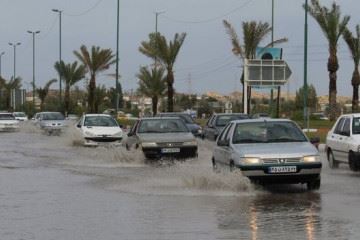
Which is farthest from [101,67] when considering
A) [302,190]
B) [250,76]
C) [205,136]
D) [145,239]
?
[145,239]

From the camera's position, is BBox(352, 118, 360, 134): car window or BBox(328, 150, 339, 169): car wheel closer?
BBox(352, 118, 360, 134): car window

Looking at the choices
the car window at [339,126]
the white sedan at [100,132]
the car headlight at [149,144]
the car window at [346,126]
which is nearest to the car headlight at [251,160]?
the car window at [346,126]

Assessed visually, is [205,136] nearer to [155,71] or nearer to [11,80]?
[155,71]

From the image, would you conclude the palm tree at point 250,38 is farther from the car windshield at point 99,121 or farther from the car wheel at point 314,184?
the car wheel at point 314,184

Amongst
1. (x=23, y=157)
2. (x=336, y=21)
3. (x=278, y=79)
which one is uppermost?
(x=336, y=21)

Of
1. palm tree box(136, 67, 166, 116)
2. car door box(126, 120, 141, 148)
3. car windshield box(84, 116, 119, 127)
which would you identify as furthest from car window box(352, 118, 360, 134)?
palm tree box(136, 67, 166, 116)

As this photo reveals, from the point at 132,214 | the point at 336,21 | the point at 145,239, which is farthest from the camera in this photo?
the point at 336,21

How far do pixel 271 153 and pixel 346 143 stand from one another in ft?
18.9

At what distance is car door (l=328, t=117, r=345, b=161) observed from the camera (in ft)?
64.9

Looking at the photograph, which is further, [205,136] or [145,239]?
[205,136]

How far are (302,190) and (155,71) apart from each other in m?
56.2

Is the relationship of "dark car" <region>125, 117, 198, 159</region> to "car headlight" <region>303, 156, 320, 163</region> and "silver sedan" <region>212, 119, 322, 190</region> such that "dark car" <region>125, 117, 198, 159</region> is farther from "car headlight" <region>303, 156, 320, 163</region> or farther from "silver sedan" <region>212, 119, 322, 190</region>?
"car headlight" <region>303, 156, 320, 163</region>

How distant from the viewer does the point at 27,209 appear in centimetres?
1218

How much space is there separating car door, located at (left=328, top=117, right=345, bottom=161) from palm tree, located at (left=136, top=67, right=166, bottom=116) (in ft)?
164
